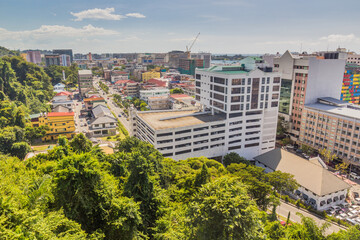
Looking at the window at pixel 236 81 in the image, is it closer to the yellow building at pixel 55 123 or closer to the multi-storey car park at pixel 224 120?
the multi-storey car park at pixel 224 120

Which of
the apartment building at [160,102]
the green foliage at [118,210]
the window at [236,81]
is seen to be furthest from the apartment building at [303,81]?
the green foliage at [118,210]

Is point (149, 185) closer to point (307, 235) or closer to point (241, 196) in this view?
point (241, 196)

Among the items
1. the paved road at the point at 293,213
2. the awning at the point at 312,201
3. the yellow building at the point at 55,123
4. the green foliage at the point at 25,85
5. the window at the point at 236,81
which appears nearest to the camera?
the paved road at the point at 293,213

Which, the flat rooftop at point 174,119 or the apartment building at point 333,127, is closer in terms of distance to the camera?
the flat rooftop at point 174,119

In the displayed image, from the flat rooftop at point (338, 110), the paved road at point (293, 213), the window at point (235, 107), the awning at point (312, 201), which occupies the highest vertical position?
the window at point (235, 107)

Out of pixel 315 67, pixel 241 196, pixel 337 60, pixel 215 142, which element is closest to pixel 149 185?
pixel 241 196

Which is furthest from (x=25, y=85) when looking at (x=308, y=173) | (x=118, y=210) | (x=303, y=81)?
(x=308, y=173)

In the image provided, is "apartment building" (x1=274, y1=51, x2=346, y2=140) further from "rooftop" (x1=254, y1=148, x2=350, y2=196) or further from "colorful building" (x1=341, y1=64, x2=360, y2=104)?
"rooftop" (x1=254, y1=148, x2=350, y2=196)
